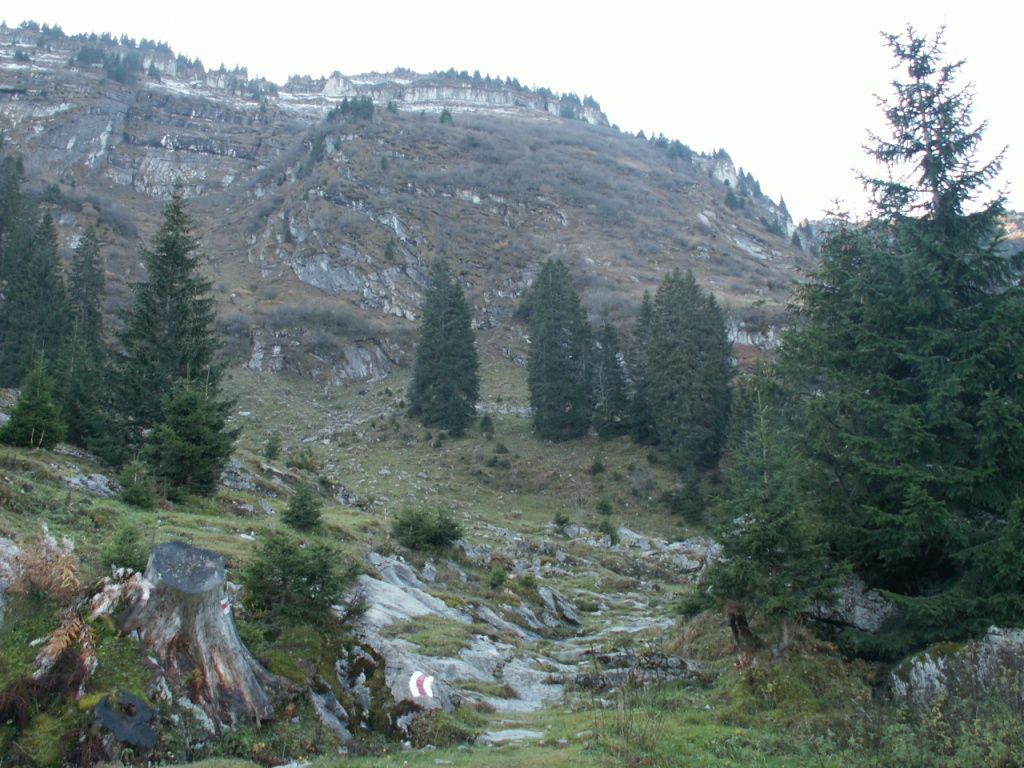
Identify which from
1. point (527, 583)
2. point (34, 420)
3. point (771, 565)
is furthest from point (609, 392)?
point (771, 565)

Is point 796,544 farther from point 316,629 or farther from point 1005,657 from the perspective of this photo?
point 316,629

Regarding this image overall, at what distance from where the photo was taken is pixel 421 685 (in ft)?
35.0

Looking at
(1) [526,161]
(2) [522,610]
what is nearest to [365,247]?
(1) [526,161]

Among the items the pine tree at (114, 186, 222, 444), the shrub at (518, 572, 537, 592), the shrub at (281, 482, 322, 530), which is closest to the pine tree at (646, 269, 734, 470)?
the shrub at (518, 572, 537, 592)

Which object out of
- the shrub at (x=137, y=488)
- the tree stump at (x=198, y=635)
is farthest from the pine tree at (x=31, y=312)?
the tree stump at (x=198, y=635)

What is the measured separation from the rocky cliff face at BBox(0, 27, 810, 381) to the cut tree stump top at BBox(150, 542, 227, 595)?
6422 centimetres

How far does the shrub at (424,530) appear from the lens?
21.2 metres

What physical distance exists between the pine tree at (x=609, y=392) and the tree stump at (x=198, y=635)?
141 feet

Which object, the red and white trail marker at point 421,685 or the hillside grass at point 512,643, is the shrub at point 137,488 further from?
the red and white trail marker at point 421,685

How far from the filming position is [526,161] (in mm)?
136875

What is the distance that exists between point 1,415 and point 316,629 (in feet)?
65.8

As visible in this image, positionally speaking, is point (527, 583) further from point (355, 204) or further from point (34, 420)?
point (355, 204)

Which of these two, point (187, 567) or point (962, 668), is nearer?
point (187, 567)

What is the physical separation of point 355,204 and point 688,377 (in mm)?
68064
